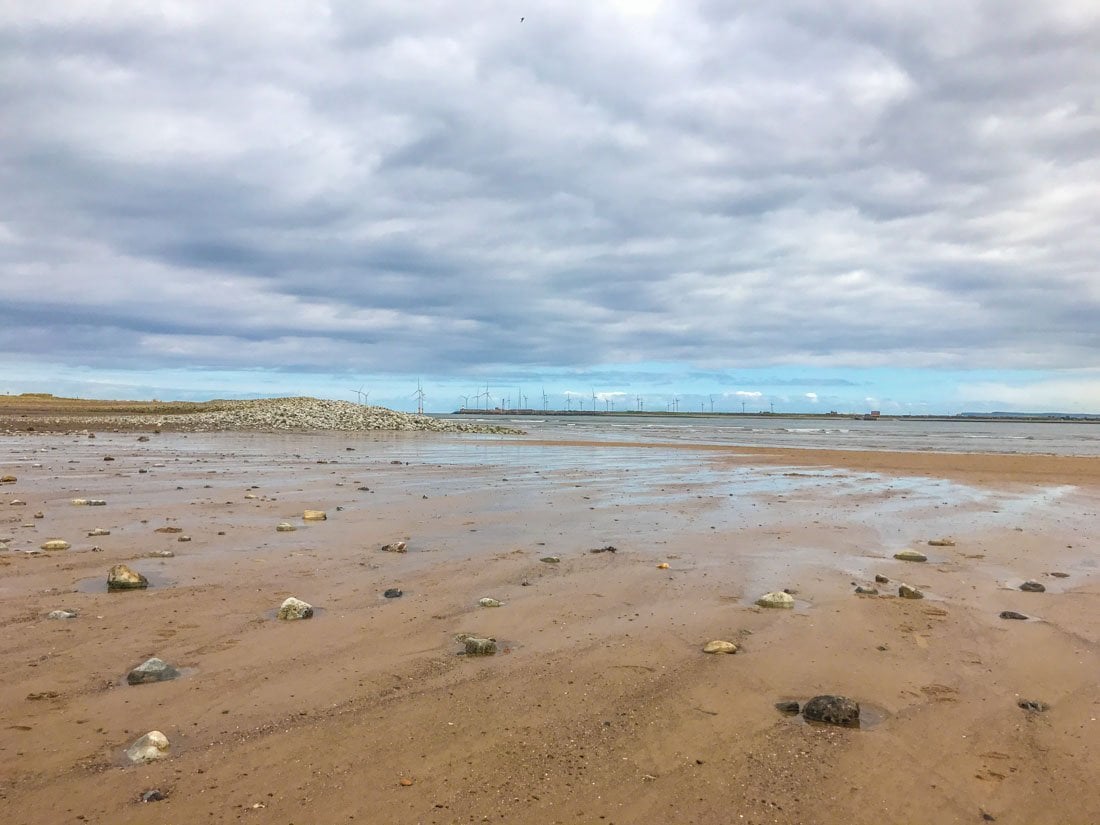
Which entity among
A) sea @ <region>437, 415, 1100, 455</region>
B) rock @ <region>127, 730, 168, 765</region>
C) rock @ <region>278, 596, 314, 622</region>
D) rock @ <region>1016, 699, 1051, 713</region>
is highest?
sea @ <region>437, 415, 1100, 455</region>

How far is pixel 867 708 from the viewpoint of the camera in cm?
496

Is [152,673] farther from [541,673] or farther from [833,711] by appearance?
[833,711]

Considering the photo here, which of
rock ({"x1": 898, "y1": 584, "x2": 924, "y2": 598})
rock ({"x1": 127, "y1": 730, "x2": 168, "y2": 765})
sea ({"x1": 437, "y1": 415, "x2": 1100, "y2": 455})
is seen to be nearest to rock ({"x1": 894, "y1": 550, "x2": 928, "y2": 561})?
rock ({"x1": 898, "y1": 584, "x2": 924, "y2": 598})

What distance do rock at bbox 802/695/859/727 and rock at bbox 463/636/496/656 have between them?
244 centimetres

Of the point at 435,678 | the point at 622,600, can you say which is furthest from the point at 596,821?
the point at 622,600

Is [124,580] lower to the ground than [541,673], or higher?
higher

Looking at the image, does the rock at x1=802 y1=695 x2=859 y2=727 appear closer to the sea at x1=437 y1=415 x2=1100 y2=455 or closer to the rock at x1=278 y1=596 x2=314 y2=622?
the rock at x1=278 y1=596 x2=314 y2=622

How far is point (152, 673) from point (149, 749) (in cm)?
128

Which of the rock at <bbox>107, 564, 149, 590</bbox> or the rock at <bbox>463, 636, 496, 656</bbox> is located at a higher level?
the rock at <bbox>107, 564, 149, 590</bbox>

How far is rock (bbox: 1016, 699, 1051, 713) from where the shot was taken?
4984 millimetres

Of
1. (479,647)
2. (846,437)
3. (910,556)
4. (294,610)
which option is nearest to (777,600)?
(479,647)

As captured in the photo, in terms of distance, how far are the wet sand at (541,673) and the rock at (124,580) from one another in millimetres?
204

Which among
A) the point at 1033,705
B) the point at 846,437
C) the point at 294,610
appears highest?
the point at 846,437

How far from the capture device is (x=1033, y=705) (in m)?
5.05
